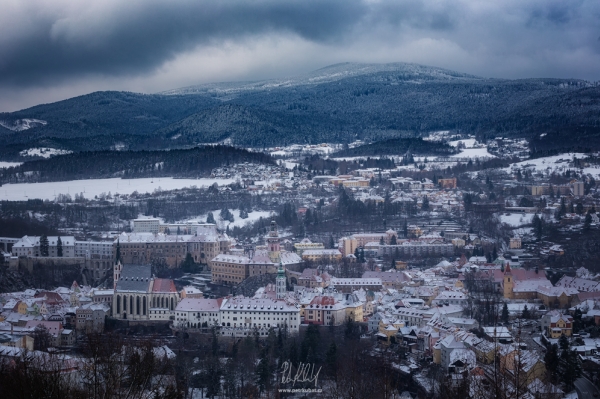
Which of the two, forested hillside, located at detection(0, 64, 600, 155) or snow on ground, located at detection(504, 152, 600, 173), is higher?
forested hillside, located at detection(0, 64, 600, 155)

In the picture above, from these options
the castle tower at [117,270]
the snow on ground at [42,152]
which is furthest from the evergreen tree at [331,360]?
the snow on ground at [42,152]

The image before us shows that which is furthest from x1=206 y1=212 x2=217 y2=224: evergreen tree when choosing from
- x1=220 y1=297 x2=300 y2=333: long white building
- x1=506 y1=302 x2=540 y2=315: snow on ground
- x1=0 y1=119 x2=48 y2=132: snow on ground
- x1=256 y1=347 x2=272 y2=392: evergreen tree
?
x1=0 y1=119 x2=48 y2=132: snow on ground

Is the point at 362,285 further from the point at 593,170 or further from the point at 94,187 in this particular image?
the point at 94,187

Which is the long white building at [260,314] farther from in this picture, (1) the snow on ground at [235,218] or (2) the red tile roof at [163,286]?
(1) the snow on ground at [235,218]

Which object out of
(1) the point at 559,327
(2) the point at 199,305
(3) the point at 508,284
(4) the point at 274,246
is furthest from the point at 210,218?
(1) the point at 559,327

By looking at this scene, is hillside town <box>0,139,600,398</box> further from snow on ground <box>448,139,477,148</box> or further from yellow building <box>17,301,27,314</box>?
snow on ground <box>448,139,477,148</box>

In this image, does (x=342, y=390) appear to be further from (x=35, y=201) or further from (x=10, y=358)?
(x=35, y=201)
